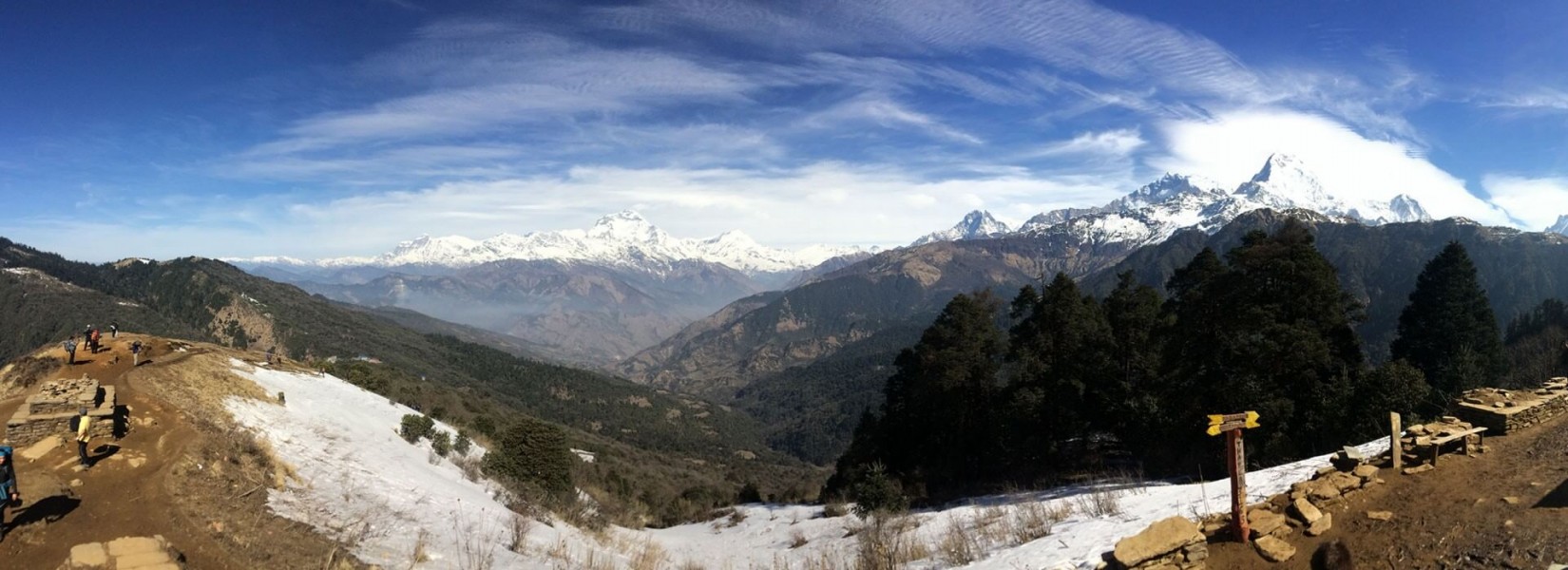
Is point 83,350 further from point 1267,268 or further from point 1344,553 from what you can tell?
point 1267,268

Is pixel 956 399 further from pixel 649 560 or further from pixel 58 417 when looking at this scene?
pixel 58 417

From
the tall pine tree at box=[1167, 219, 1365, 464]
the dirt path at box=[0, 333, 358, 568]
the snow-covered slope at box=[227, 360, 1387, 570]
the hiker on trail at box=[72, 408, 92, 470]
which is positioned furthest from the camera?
the tall pine tree at box=[1167, 219, 1365, 464]

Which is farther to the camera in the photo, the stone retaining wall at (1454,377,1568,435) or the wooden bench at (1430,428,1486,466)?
the stone retaining wall at (1454,377,1568,435)

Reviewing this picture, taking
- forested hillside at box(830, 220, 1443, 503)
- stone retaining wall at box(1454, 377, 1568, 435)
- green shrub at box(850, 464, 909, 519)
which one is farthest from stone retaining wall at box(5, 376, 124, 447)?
stone retaining wall at box(1454, 377, 1568, 435)

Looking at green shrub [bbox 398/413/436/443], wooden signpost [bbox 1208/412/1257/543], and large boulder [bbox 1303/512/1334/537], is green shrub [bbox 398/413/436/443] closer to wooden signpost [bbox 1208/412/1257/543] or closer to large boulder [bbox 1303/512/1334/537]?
wooden signpost [bbox 1208/412/1257/543]

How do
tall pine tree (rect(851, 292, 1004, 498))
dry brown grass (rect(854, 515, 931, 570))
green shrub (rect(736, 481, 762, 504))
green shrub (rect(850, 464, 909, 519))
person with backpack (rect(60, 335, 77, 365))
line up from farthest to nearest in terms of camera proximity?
green shrub (rect(736, 481, 762, 504))
tall pine tree (rect(851, 292, 1004, 498))
green shrub (rect(850, 464, 909, 519))
person with backpack (rect(60, 335, 77, 365))
dry brown grass (rect(854, 515, 931, 570))

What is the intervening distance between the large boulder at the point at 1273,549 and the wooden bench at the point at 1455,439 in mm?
5026

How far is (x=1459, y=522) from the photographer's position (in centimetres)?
922

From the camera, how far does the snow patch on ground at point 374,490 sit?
13.9 metres

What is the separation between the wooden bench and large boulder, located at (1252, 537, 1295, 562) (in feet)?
16.5

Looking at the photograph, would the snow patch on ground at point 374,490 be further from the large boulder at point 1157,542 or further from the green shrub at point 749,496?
the green shrub at point 749,496

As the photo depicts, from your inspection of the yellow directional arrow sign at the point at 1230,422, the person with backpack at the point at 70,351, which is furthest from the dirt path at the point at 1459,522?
the person with backpack at the point at 70,351

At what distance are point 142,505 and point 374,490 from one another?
5.61m

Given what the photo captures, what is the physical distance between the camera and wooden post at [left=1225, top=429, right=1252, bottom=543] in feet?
29.9
